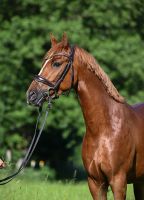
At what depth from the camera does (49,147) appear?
77.5 feet

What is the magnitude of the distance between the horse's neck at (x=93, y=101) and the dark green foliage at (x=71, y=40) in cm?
1230

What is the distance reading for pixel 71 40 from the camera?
19250 mm

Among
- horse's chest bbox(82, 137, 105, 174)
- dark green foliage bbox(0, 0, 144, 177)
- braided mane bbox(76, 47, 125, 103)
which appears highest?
dark green foliage bbox(0, 0, 144, 177)

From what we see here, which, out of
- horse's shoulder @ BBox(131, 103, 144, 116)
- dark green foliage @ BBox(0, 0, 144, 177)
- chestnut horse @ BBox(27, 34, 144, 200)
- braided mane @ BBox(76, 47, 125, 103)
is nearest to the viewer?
chestnut horse @ BBox(27, 34, 144, 200)

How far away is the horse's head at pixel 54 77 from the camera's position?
679 cm

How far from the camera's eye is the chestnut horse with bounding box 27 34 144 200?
6734mm

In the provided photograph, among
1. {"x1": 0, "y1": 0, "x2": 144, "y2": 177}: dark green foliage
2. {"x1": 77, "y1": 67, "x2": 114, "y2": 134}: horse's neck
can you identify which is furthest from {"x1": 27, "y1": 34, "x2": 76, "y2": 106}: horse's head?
{"x1": 0, "y1": 0, "x2": 144, "y2": 177}: dark green foliage

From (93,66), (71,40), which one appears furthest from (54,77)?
(71,40)

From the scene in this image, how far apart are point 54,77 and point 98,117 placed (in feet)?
2.04

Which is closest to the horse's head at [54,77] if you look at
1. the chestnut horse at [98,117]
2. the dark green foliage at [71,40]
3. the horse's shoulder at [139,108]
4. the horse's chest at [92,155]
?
the chestnut horse at [98,117]

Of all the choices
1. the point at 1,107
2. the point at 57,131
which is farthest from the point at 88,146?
the point at 57,131

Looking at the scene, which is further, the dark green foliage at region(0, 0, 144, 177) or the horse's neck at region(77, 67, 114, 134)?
the dark green foliage at region(0, 0, 144, 177)

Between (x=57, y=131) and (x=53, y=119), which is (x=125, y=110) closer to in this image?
(x=53, y=119)

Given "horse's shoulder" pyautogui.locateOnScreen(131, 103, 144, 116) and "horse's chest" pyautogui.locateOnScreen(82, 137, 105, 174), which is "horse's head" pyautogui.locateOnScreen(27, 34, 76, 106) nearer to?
"horse's chest" pyautogui.locateOnScreen(82, 137, 105, 174)
